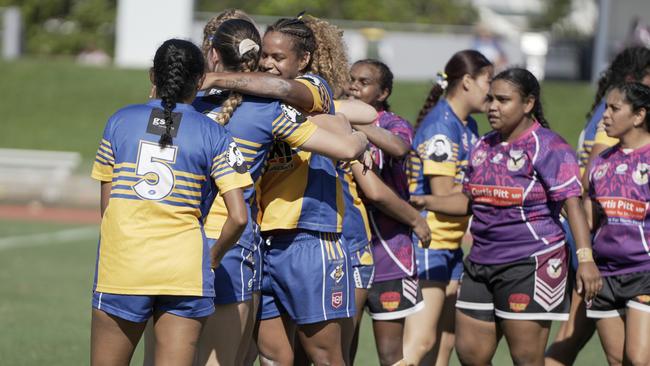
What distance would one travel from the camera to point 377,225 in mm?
6160

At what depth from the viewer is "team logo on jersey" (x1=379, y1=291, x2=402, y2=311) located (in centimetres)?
602

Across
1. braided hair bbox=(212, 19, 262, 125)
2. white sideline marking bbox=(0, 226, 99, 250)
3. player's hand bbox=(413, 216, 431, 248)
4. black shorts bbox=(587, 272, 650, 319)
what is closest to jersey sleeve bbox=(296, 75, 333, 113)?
braided hair bbox=(212, 19, 262, 125)

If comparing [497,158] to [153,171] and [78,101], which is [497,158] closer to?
[153,171]

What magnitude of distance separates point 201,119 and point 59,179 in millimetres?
16572

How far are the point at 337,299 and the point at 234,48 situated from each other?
132cm

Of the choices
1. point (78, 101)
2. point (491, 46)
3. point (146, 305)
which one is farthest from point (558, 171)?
point (78, 101)

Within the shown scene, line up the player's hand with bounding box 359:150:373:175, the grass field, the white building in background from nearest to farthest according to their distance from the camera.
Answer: the player's hand with bounding box 359:150:373:175
the grass field
the white building in background

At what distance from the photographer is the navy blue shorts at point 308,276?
16.3 feet

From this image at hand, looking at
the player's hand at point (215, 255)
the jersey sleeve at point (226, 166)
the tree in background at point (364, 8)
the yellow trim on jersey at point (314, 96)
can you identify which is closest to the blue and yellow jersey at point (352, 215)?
the yellow trim on jersey at point (314, 96)

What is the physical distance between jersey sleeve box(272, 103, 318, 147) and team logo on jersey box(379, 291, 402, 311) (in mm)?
1669

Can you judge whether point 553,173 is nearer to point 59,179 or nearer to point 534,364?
point 534,364

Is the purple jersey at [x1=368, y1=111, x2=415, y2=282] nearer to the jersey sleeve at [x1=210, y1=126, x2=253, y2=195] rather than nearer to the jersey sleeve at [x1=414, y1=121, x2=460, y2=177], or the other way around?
the jersey sleeve at [x1=414, y1=121, x2=460, y2=177]

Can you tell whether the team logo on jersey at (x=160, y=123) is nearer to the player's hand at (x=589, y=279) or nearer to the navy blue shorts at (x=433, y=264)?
the player's hand at (x=589, y=279)

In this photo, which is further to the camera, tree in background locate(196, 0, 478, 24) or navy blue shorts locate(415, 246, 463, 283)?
tree in background locate(196, 0, 478, 24)
